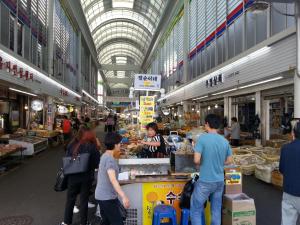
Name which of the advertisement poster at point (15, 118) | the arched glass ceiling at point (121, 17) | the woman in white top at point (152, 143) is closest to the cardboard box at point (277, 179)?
the woman in white top at point (152, 143)

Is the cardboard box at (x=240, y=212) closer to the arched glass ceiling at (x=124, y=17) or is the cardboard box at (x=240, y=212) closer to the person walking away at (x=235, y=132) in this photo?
the person walking away at (x=235, y=132)

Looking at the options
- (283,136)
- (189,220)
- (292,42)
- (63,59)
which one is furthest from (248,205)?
(63,59)

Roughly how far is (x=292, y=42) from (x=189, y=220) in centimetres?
639

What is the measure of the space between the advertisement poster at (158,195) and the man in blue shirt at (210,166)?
1.87 ft

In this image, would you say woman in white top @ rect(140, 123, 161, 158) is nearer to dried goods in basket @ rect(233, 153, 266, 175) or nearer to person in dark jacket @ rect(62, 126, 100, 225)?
person in dark jacket @ rect(62, 126, 100, 225)

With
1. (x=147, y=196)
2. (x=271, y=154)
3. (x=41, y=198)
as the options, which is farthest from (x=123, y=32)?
(x=147, y=196)

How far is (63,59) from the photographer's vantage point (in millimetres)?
22172

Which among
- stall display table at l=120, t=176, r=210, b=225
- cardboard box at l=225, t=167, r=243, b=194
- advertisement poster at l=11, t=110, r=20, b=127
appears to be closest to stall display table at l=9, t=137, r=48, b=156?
advertisement poster at l=11, t=110, r=20, b=127

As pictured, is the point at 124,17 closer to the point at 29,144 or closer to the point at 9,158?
the point at 29,144

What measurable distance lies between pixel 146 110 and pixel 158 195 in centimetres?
713

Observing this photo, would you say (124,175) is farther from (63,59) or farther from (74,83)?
(74,83)

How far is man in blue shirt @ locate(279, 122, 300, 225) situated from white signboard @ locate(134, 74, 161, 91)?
27.3ft

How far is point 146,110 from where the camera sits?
1117cm

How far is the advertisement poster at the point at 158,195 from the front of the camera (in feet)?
13.7
